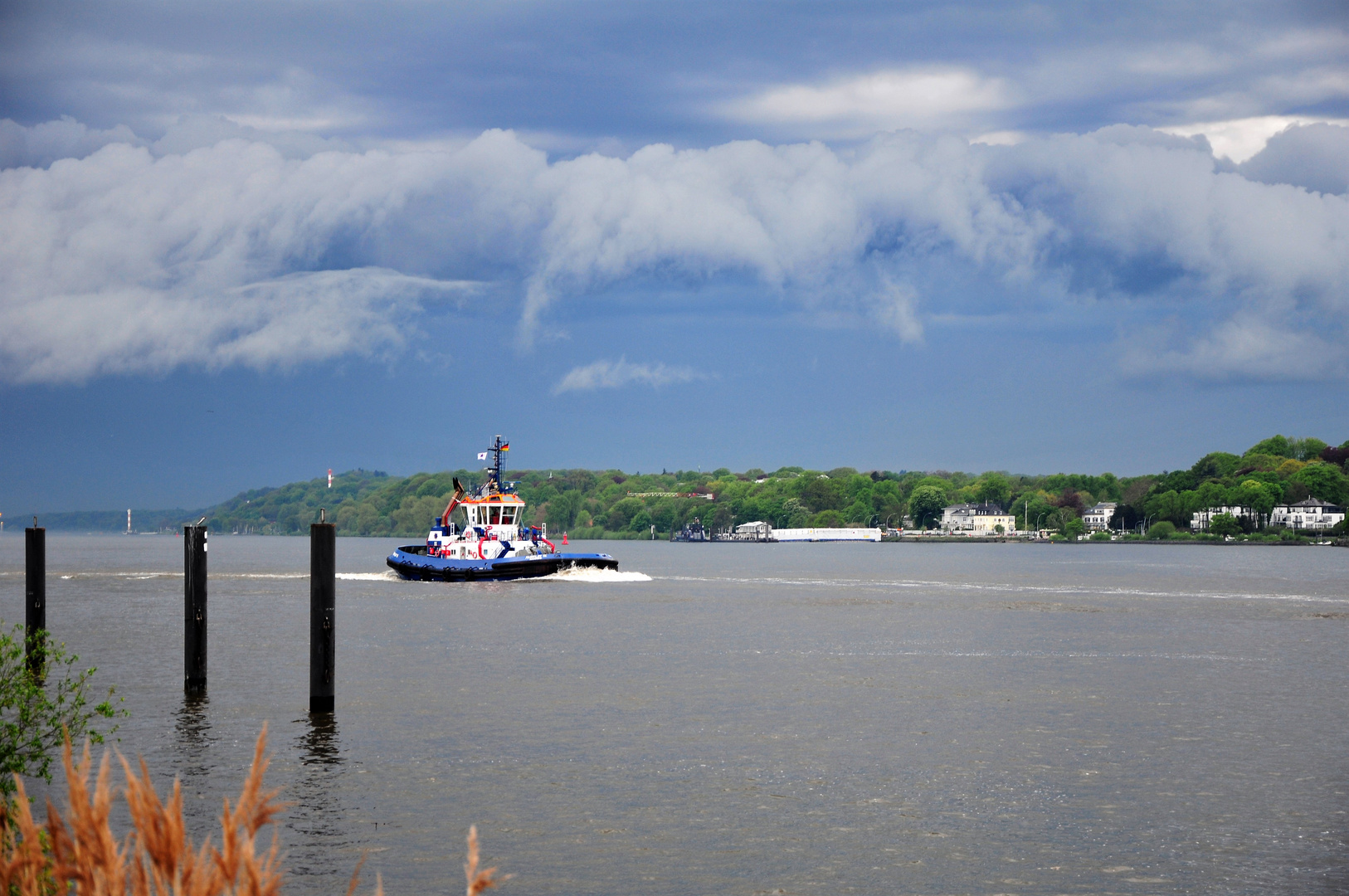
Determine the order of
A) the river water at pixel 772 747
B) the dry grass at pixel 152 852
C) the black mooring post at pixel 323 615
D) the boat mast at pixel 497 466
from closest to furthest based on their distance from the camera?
the dry grass at pixel 152 852
the river water at pixel 772 747
the black mooring post at pixel 323 615
the boat mast at pixel 497 466

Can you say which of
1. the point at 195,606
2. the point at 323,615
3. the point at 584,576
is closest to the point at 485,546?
the point at 584,576

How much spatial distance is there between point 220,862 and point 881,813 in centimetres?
1844

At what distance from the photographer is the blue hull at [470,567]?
89.1 m

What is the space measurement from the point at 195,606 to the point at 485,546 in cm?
5872

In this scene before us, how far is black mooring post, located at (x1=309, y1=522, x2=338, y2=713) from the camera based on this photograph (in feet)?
91.8

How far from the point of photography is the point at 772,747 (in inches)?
1122

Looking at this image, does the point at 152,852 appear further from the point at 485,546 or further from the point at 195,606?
the point at 485,546

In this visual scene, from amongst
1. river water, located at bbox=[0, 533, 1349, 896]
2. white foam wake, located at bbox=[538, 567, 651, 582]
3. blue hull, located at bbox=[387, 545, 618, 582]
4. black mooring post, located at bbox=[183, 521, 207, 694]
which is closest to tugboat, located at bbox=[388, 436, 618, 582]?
blue hull, located at bbox=[387, 545, 618, 582]

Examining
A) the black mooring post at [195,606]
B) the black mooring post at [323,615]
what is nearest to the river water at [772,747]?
the black mooring post at [195,606]

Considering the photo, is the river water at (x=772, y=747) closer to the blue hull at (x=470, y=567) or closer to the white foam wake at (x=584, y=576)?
the blue hull at (x=470, y=567)

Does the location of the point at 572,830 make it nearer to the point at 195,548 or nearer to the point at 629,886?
the point at 629,886

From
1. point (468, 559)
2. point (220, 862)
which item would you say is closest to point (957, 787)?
point (220, 862)

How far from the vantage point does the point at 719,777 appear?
82.2 feet

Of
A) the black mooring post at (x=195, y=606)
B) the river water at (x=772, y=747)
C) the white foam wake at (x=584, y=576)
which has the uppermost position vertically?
the black mooring post at (x=195, y=606)
